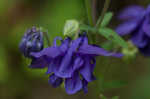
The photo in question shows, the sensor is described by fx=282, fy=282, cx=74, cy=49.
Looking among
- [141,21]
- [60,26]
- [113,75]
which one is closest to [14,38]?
[60,26]

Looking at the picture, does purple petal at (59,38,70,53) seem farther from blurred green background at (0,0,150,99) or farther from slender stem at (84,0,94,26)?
blurred green background at (0,0,150,99)

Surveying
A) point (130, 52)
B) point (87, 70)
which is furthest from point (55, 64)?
point (130, 52)

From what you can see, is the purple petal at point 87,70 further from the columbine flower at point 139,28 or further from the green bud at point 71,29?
the columbine flower at point 139,28

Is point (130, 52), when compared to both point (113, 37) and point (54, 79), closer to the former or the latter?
point (113, 37)

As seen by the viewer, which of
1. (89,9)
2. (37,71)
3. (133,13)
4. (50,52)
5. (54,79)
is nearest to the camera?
(50,52)

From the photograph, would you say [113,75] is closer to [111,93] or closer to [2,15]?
[111,93]

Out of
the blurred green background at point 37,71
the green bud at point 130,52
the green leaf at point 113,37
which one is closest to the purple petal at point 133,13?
the green bud at point 130,52

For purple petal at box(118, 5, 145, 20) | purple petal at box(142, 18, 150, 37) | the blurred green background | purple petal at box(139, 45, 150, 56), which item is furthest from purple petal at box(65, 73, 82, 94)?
the blurred green background
